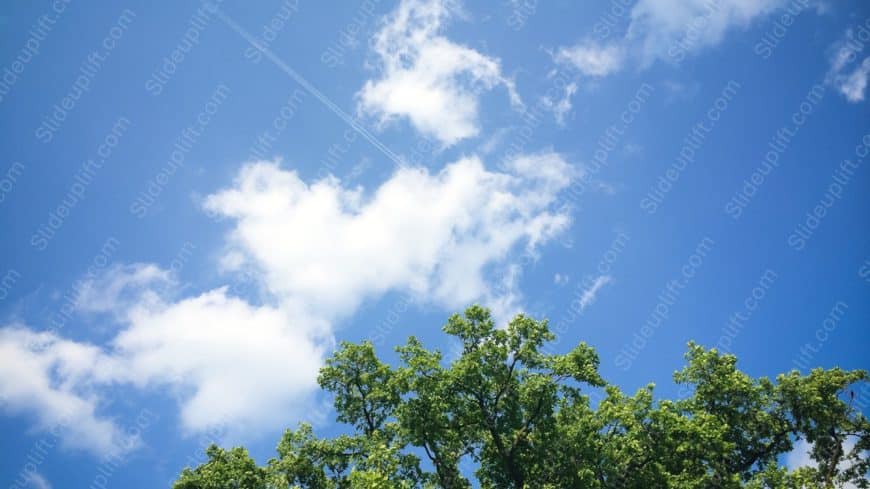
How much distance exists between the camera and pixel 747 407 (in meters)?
25.1

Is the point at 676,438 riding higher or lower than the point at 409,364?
lower

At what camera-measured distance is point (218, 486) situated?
21547 mm

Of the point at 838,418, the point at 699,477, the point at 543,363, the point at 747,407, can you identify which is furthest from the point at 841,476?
the point at 543,363

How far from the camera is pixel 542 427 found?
72.8 ft

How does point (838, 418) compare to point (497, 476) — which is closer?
point (497, 476)

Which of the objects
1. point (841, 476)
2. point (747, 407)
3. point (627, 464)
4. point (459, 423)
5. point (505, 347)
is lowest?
point (841, 476)

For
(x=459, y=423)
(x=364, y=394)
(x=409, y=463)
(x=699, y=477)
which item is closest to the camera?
(x=699, y=477)

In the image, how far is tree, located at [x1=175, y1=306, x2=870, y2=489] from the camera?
21.1 metres

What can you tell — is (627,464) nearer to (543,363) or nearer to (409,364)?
(543,363)

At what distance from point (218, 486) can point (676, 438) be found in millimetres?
20516

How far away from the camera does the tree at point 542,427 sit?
69.2 feet

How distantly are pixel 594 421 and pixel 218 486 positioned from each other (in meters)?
17.3

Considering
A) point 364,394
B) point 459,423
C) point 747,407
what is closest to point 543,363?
point 459,423

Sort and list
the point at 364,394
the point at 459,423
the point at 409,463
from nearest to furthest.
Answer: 1. the point at 409,463
2. the point at 459,423
3. the point at 364,394
